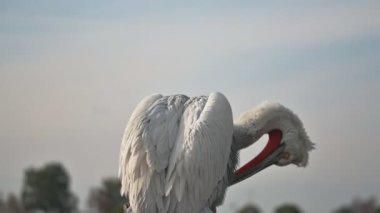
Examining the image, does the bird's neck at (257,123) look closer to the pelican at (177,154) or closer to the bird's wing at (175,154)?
the pelican at (177,154)

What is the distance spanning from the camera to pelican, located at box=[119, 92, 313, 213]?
814 cm

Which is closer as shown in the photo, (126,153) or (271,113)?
(126,153)

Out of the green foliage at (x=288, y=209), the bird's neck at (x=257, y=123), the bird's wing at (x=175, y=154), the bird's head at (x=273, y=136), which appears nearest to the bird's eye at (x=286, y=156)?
the bird's head at (x=273, y=136)

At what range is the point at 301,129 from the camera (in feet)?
33.7

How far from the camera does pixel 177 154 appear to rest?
8.20m

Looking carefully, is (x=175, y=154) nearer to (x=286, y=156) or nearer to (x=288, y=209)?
(x=286, y=156)

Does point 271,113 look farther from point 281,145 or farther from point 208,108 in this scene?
point 208,108

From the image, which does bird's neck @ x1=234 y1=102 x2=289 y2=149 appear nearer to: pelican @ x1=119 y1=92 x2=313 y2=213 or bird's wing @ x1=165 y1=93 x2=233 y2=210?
pelican @ x1=119 y1=92 x2=313 y2=213

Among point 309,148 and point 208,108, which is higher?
point 208,108

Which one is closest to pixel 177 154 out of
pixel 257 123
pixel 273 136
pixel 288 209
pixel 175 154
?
pixel 175 154

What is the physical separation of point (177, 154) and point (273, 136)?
2.27 m

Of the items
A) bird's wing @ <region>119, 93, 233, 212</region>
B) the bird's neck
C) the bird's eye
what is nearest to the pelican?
bird's wing @ <region>119, 93, 233, 212</region>

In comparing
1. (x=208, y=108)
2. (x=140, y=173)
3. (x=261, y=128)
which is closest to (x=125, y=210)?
(x=140, y=173)

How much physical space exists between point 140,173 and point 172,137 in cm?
38
